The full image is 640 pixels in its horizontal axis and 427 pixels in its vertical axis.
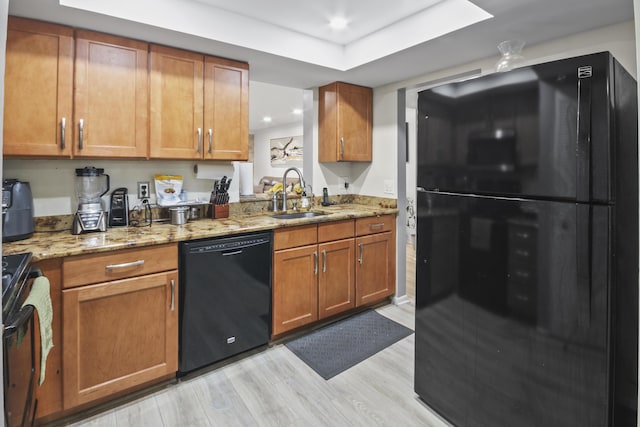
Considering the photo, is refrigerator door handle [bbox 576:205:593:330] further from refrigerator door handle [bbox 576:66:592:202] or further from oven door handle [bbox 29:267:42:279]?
oven door handle [bbox 29:267:42:279]

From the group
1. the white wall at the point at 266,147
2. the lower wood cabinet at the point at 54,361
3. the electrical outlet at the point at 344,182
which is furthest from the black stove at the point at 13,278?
the white wall at the point at 266,147

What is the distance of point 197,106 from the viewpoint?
7.98 feet

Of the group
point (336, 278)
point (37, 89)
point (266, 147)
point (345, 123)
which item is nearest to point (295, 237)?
point (336, 278)

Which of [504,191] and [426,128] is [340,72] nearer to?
[426,128]

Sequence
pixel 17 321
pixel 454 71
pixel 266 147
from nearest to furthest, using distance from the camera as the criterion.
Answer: pixel 17 321, pixel 454 71, pixel 266 147

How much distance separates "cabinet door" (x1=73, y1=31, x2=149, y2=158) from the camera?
6.70ft

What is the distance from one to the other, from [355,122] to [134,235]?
85.7 inches

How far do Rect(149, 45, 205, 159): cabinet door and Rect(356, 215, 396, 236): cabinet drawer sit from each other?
141 cm

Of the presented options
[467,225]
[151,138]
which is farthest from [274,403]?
[151,138]

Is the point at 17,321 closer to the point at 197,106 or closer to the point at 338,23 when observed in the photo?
the point at 197,106

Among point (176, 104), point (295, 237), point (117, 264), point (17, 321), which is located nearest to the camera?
point (17, 321)

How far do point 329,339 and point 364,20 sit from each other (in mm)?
2296

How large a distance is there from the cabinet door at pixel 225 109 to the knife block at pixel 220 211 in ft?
1.25

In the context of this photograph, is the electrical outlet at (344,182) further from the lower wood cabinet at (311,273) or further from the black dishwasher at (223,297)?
the black dishwasher at (223,297)
